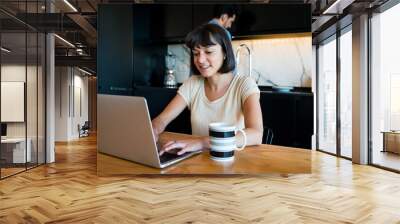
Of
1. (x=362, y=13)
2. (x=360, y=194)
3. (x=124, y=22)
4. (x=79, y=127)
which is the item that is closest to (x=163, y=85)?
(x=124, y=22)

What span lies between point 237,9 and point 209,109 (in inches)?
68.4

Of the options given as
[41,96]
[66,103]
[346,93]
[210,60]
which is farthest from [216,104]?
[66,103]

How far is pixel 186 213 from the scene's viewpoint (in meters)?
2.74

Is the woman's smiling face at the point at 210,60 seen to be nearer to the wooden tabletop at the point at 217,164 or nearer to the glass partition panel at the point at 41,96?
the wooden tabletop at the point at 217,164

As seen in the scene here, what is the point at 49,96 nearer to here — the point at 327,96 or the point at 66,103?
the point at 327,96

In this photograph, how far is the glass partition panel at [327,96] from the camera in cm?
714

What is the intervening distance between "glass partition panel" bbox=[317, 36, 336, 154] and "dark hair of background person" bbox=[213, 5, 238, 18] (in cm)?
373

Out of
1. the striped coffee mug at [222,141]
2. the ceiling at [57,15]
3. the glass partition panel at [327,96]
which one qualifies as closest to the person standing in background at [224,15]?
the ceiling at [57,15]

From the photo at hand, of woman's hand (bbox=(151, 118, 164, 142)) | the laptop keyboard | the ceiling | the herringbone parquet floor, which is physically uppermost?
the ceiling

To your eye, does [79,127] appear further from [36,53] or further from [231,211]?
[231,211]

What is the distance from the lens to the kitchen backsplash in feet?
12.1

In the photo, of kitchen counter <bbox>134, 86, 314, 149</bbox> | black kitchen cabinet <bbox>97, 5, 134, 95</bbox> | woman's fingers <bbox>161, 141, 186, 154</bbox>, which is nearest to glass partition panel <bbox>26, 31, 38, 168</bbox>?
black kitchen cabinet <bbox>97, 5, 134, 95</bbox>

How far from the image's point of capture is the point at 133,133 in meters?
2.09

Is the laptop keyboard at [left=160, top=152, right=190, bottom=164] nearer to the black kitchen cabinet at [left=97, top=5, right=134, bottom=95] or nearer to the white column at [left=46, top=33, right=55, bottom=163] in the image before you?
the black kitchen cabinet at [left=97, top=5, right=134, bottom=95]
